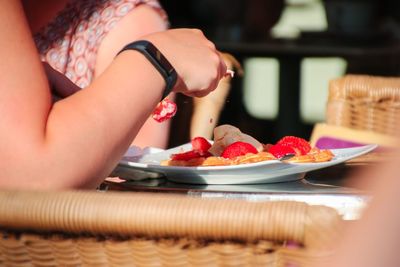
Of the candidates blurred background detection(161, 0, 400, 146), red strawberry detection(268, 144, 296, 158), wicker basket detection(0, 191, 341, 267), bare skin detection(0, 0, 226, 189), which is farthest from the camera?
blurred background detection(161, 0, 400, 146)

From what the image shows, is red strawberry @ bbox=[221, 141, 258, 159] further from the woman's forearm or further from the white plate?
the woman's forearm

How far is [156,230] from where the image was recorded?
910 millimetres

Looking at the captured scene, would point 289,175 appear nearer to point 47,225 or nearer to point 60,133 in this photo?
point 60,133

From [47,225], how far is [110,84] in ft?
0.87

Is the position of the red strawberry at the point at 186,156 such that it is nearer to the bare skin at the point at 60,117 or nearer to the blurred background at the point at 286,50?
the bare skin at the point at 60,117

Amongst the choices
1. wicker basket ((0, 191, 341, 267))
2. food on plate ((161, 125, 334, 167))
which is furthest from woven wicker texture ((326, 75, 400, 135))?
wicker basket ((0, 191, 341, 267))

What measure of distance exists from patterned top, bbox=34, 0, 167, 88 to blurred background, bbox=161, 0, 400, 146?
101 inches

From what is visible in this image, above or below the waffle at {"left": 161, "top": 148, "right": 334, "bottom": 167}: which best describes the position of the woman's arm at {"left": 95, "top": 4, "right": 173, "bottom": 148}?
above

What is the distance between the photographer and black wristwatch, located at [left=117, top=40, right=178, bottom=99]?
3.98 ft

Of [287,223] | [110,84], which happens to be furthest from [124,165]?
[287,223]

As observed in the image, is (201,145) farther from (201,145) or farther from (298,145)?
(298,145)

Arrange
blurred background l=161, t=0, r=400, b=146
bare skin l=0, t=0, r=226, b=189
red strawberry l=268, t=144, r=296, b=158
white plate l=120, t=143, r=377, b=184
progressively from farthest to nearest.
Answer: blurred background l=161, t=0, r=400, b=146 → red strawberry l=268, t=144, r=296, b=158 → white plate l=120, t=143, r=377, b=184 → bare skin l=0, t=0, r=226, b=189

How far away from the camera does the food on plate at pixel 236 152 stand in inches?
63.0

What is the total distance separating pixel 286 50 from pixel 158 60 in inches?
179
